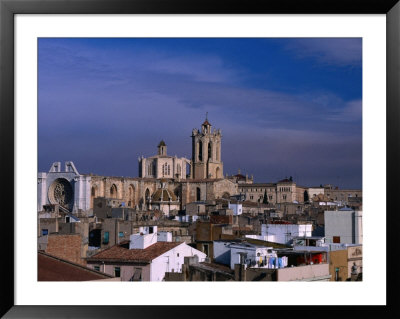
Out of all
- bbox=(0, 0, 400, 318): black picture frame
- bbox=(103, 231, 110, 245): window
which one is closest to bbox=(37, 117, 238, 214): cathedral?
bbox=(103, 231, 110, 245): window

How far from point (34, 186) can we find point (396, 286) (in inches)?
82.4

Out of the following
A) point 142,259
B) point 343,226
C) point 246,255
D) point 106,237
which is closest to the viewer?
point 246,255

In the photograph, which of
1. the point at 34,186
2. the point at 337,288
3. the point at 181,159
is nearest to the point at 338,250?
the point at 337,288

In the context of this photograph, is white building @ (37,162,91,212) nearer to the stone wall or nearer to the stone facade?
the stone facade

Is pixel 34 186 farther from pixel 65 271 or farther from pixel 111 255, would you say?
pixel 111 255

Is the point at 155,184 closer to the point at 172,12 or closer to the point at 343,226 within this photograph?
the point at 343,226

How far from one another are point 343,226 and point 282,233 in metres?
1.44

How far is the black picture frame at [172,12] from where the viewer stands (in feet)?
12.0

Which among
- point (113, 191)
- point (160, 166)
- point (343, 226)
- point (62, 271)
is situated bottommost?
point (113, 191)

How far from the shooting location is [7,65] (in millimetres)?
3711

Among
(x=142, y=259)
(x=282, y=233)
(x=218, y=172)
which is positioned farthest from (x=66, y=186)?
(x=142, y=259)

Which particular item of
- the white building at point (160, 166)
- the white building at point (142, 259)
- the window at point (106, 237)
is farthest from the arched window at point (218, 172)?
the white building at point (142, 259)

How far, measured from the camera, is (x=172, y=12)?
3.66 meters

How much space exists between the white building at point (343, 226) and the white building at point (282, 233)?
1.74ft
